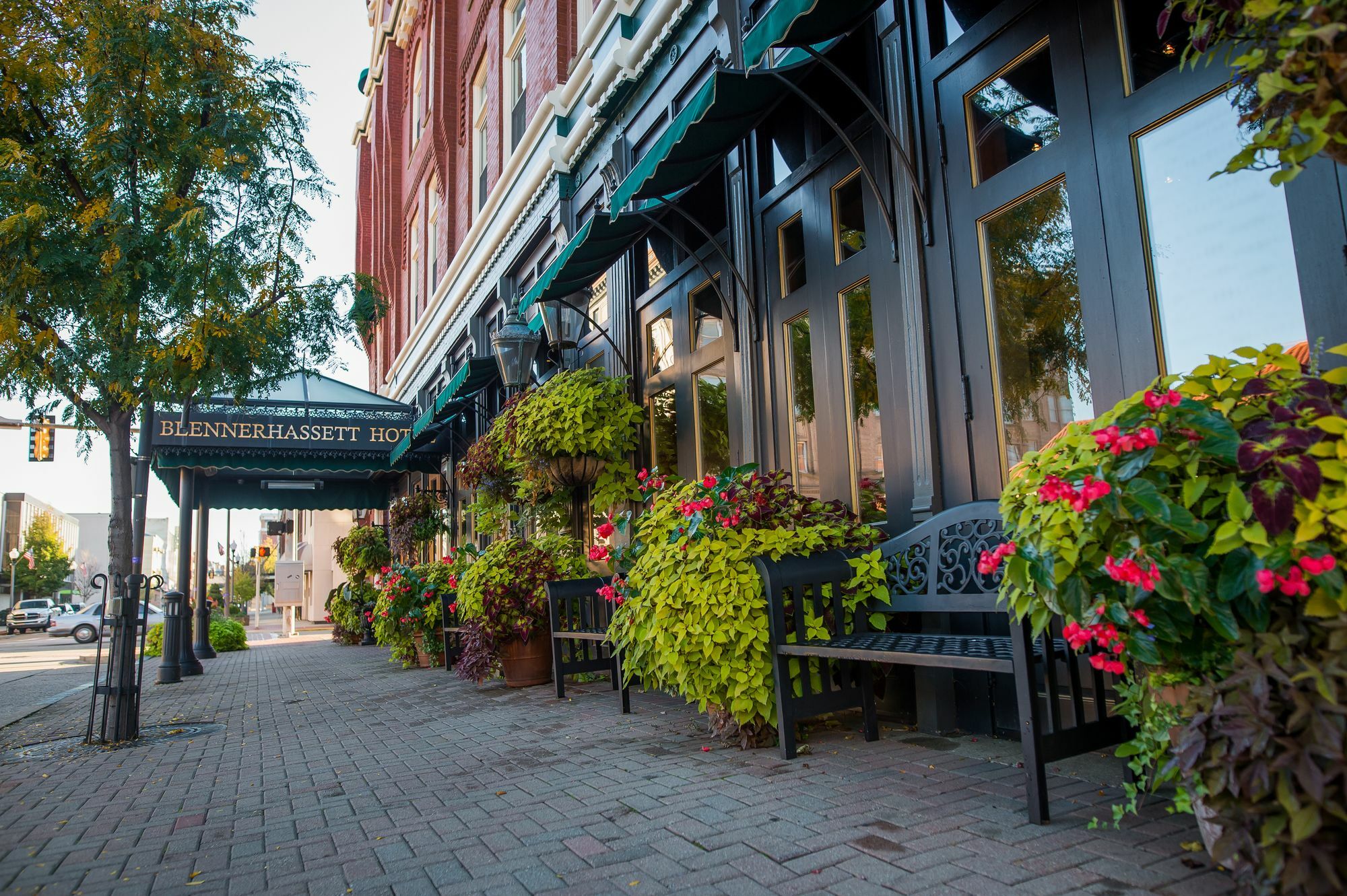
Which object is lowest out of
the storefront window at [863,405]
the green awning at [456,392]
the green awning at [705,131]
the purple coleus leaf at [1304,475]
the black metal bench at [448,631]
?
the black metal bench at [448,631]

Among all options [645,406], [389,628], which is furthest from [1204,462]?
[389,628]

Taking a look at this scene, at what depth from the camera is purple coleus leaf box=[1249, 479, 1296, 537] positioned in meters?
1.89

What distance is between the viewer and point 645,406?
8.22m

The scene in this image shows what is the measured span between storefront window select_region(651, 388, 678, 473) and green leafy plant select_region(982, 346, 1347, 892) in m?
5.27

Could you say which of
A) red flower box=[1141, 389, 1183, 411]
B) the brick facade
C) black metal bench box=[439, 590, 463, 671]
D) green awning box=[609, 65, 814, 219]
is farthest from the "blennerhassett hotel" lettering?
red flower box=[1141, 389, 1183, 411]

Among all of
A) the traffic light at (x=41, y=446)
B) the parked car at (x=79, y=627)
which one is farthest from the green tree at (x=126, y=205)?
the parked car at (x=79, y=627)

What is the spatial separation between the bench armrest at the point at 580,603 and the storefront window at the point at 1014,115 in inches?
157

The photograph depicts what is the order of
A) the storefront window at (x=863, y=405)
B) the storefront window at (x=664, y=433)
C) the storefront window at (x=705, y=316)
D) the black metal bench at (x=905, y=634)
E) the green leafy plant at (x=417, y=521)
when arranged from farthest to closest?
the green leafy plant at (x=417, y=521), the storefront window at (x=664, y=433), the storefront window at (x=705, y=316), the storefront window at (x=863, y=405), the black metal bench at (x=905, y=634)

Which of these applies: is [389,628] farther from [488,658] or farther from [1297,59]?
[1297,59]

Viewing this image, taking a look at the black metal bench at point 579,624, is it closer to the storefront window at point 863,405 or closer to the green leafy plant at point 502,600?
the green leafy plant at point 502,600

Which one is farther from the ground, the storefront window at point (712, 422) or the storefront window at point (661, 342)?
the storefront window at point (661, 342)

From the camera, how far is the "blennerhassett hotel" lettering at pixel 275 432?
44.0ft

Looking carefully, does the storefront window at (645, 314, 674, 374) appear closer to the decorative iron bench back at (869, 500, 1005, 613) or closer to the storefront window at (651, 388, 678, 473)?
the storefront window at (651, 388, 678, 473)

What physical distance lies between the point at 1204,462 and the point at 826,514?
2.58 metres
